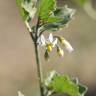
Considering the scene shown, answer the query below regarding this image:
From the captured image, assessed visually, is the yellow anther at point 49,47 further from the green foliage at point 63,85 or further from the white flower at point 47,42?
the green foliage at point 63,85

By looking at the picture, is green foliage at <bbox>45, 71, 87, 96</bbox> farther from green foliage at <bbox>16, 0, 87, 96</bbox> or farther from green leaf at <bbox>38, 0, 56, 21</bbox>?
green leaf at <bbox>38, 0, 56, 21</bbox>

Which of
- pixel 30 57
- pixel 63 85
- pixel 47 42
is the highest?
pixel 47 42

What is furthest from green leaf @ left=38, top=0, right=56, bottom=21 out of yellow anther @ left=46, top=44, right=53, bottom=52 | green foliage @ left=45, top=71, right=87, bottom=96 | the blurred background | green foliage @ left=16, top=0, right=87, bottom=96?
the blurred background

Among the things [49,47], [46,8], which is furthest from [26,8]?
[49,47]

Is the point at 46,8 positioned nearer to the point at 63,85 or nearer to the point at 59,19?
the point at 59,19

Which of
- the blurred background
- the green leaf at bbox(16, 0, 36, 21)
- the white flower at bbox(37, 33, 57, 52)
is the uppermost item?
the green leaf at bbox(16, 0, 36, 21)
